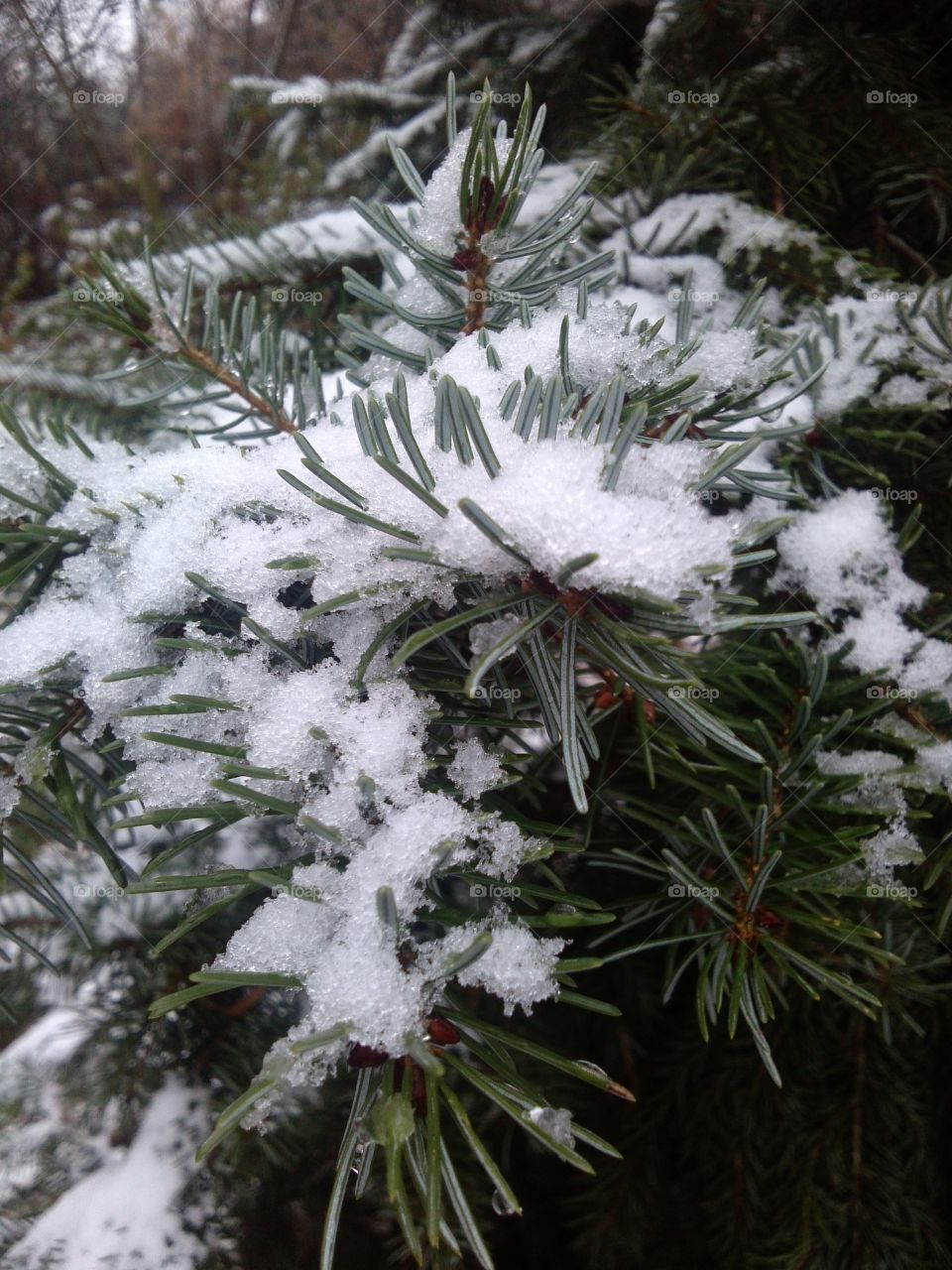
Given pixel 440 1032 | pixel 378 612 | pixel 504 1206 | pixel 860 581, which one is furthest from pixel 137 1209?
pixel 860 581

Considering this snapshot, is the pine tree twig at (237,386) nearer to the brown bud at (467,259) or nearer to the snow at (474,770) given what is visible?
the brown bud at (467,259)

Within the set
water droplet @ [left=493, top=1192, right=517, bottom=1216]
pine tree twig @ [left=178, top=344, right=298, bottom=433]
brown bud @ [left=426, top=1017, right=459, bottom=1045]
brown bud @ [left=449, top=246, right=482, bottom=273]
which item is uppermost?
brown bud @ [left=449, top=246, right=482, bottom=273]

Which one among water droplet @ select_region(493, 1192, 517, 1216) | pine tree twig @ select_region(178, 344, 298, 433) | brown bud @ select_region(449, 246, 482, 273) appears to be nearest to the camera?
water droplet @ select_region(493, 1192, 517, 1216)

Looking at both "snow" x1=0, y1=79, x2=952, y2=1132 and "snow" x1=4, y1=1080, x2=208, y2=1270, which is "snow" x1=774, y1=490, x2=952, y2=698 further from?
"snow" x1=4, y1=1080, x2=208, y2=1270

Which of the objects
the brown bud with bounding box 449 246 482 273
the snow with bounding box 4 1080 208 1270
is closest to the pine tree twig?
the brown bud with bounding box 449 246 482 273

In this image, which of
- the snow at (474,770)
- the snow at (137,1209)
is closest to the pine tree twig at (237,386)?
the snow at (474,770)

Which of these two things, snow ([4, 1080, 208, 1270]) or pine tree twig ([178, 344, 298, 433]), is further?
snow ([4, 1080, 208, 1270])

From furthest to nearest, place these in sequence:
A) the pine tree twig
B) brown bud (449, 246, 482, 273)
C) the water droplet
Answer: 1. the pine tree twig
2. brown bud (449, 246, 482, 273)
3. the water droplet

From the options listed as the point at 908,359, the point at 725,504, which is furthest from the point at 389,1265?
the point at 908,359

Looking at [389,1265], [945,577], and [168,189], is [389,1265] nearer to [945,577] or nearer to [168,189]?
[945,577]

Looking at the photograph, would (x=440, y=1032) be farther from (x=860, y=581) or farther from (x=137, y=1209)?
(x=137, y=1209)

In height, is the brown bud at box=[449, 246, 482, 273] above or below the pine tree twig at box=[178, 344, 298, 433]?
above
